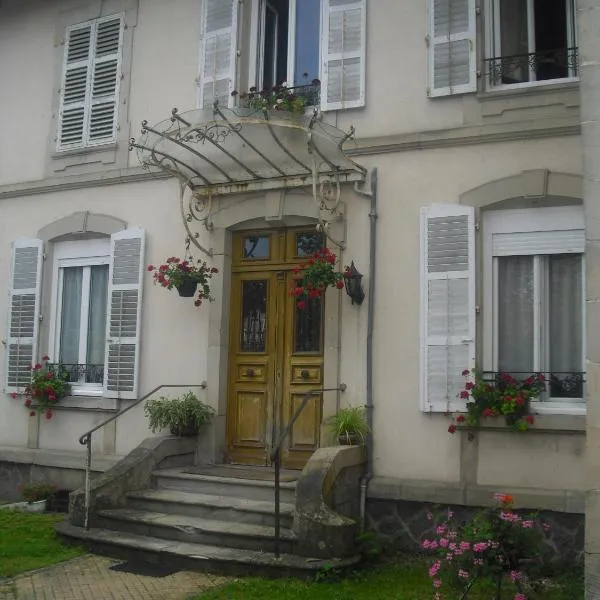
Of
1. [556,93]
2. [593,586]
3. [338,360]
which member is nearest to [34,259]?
[338,360]

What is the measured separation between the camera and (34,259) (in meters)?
9.50

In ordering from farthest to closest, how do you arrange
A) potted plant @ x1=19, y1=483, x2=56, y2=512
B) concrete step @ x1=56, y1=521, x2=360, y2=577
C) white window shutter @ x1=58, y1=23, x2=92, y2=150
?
white window shutter @ x1=58, y1=23, x2=92, y2=150 < potted plant @ x1=19, y1=483, x2=56, y2=512 < concrete step @ x1=56, y1=521, x2=360, y2=577

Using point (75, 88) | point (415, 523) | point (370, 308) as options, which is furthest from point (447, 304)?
point (75, 88)

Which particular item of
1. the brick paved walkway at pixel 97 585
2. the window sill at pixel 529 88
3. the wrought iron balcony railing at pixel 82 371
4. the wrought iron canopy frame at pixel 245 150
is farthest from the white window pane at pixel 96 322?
the window sill at pixel 529 88

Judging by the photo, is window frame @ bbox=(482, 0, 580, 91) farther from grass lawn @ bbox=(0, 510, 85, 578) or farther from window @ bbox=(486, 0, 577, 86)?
grass lawn @ bbox=(0, 510, 85, 578)

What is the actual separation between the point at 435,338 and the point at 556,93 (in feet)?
7.93

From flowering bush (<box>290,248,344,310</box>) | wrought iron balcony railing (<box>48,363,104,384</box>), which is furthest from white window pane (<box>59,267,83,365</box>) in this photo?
flowering bush (<box>290,248,344,310</box>)

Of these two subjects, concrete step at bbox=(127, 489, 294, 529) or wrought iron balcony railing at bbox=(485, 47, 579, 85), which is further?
wrought iron balcony railing at bbox=(485, 47, 579, 85)

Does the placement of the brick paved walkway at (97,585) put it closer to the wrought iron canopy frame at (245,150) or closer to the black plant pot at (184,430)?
the black plant pot at (184,430)

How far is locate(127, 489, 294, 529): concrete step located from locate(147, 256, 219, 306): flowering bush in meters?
1.98

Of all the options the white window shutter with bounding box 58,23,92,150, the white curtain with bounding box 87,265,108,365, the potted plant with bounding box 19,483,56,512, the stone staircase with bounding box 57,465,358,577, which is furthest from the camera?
the white window shutter with bounding box 58,23,92,150

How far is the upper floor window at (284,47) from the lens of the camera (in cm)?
798

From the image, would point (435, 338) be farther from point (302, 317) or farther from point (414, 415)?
point (302, 317)

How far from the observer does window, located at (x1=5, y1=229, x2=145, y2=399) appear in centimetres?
880
